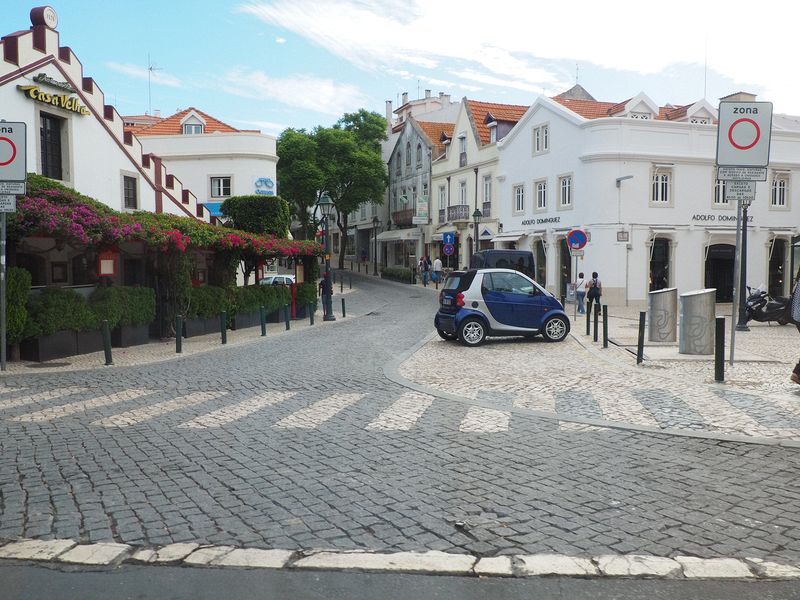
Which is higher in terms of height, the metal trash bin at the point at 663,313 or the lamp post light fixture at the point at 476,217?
the lamp post light fixture at the point at 476,217

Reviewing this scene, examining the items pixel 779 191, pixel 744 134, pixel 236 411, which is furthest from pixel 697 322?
pixel 779 191

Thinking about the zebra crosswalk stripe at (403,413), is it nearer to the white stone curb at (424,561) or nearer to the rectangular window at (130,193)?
the white stone curb at (424,561)

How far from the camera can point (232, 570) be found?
407 cm

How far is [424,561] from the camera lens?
4.16 m

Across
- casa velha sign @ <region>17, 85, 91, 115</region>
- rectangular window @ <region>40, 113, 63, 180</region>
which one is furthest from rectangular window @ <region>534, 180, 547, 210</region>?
rectangular window @ <region>40, 113, 63, 180</region>

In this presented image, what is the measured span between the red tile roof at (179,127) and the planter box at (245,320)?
21.6m

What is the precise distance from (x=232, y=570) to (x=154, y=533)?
0.85 meters

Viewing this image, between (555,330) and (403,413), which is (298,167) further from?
(403,413)

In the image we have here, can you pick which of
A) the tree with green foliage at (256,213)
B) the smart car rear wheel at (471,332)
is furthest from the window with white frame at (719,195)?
the smart car rear wheel at (471,332)

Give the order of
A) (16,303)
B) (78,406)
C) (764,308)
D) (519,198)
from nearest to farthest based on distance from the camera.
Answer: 1. (78,406)
2. (16,303)
3. (764,308)
4. (519,198)

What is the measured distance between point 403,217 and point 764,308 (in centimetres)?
3660

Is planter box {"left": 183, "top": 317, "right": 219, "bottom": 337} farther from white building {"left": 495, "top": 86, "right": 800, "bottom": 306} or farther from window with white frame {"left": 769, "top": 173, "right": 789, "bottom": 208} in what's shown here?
window with white frame {"left": 769, "top": 173, "right": 789, "bottom": 208}

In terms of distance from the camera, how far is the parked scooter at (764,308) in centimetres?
2142

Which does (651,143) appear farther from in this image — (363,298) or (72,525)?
(72,525)
